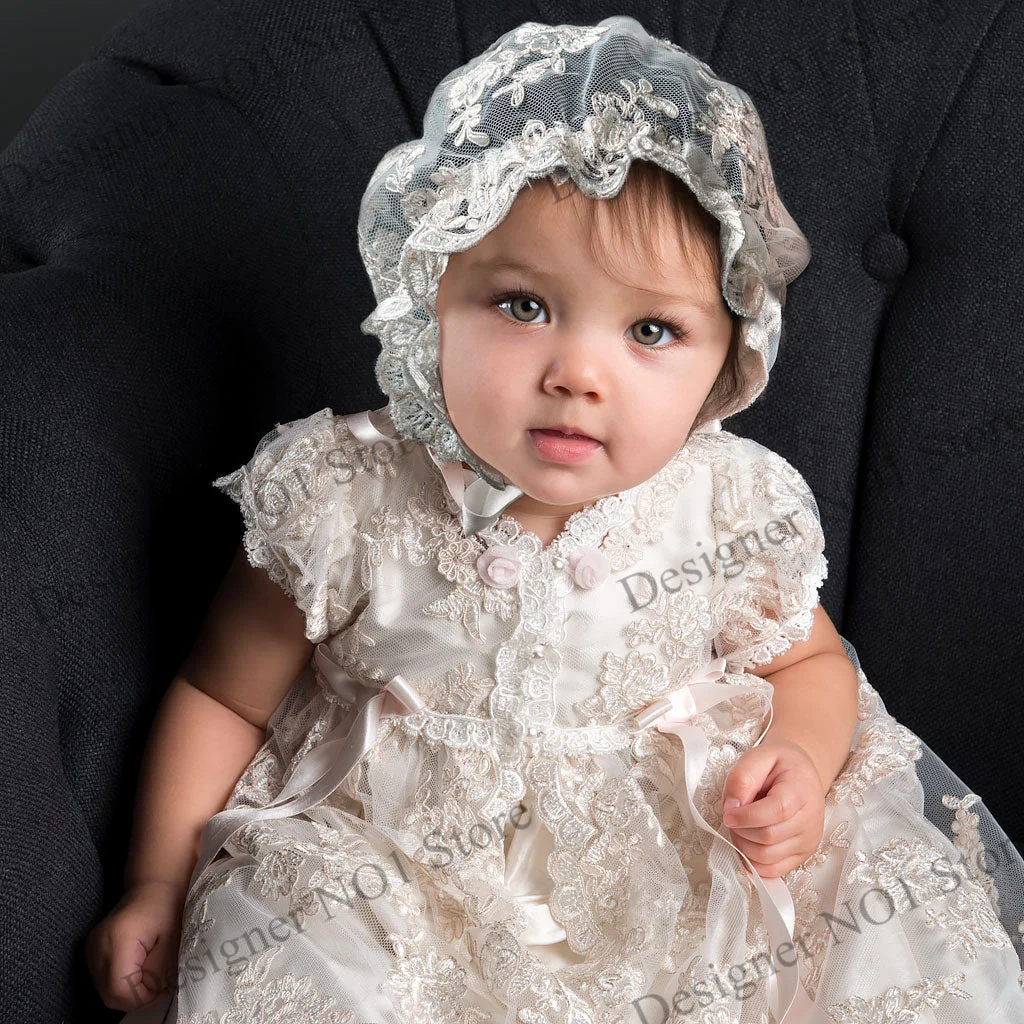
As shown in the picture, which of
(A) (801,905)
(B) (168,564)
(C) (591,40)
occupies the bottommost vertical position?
(A) (801,905)

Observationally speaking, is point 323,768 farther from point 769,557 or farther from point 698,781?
point 769,557

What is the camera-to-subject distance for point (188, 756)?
0.99 m

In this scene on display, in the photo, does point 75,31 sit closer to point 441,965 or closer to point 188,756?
point 188,756

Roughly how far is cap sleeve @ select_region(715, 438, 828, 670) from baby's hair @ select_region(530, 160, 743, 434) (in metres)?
0.21

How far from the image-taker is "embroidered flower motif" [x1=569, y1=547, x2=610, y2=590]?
96cm

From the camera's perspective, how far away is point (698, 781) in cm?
95

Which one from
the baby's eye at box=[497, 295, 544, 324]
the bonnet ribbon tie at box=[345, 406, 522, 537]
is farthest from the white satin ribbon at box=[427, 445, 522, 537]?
the baby's eye at box=[497, 295, 544, 324]

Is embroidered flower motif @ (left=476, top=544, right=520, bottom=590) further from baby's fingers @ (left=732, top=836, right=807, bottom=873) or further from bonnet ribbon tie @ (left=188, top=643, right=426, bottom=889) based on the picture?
baby's fingers @ (left=732, top=836, right=807, bottom=873)

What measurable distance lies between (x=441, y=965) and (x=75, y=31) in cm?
A: 142

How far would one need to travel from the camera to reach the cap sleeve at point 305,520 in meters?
0.96

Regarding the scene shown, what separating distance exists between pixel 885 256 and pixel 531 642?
61 centimetres

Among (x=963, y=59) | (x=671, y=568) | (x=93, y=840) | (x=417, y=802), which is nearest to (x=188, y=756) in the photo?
(x=93, y=840)

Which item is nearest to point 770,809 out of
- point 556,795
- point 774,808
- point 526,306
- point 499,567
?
point 774,808

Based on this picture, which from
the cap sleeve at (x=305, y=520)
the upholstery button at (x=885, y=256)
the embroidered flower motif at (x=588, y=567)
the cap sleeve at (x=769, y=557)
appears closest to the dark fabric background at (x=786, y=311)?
the upholstery button at (x=885, y=256)
